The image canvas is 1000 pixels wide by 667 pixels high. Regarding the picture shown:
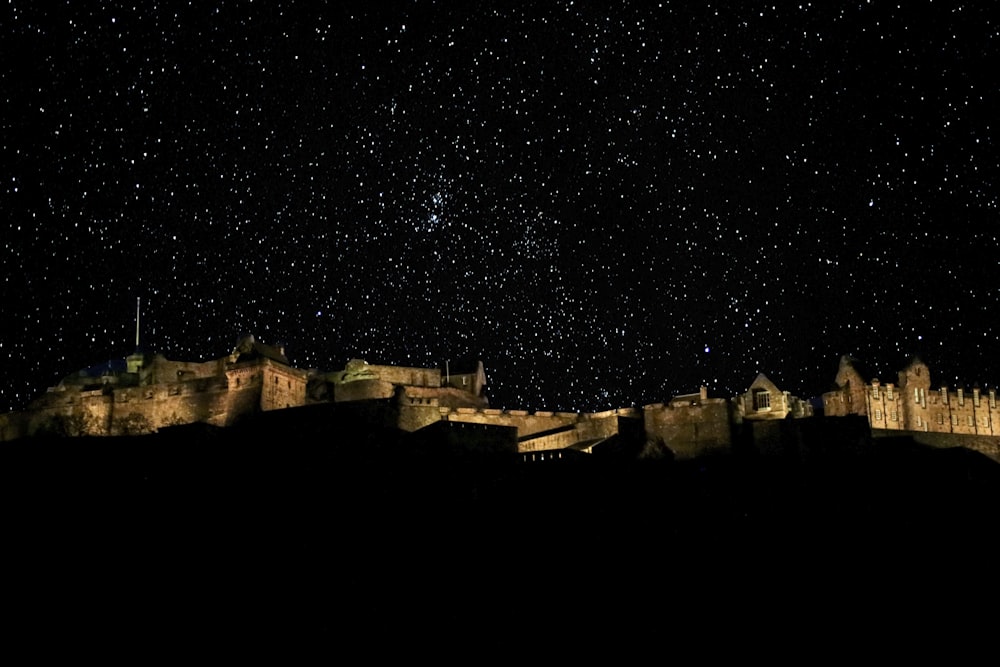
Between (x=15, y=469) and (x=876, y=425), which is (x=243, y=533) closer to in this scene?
(x=15, y=469)

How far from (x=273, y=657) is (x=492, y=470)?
14943 mm

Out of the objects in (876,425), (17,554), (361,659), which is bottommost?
(361,659)

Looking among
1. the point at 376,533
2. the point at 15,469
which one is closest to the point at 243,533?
the point at 376,533

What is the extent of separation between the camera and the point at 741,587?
135 ft

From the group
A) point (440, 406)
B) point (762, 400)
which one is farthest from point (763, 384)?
point (440, 406)

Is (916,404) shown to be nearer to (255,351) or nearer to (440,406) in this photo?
(440,406)

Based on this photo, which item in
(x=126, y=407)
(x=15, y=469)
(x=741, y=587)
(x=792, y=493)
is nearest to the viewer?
(x=741, y=587)

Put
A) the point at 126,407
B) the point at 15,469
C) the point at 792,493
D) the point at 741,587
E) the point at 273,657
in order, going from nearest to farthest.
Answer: the point at 273,657 → the point at 741,587 → the point at 792,493 → the point at 15,469 → the point at 126,407

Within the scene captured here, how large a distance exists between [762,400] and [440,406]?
18.4 meters

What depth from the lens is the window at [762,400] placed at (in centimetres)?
5841

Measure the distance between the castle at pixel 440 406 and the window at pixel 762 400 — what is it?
0.20 feet

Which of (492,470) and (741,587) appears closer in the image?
(741,587)

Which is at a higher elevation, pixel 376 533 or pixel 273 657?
pixel 376 533

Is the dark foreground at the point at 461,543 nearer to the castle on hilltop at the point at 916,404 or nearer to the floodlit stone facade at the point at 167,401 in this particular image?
the floodlit stone facade at the point at 167,401
